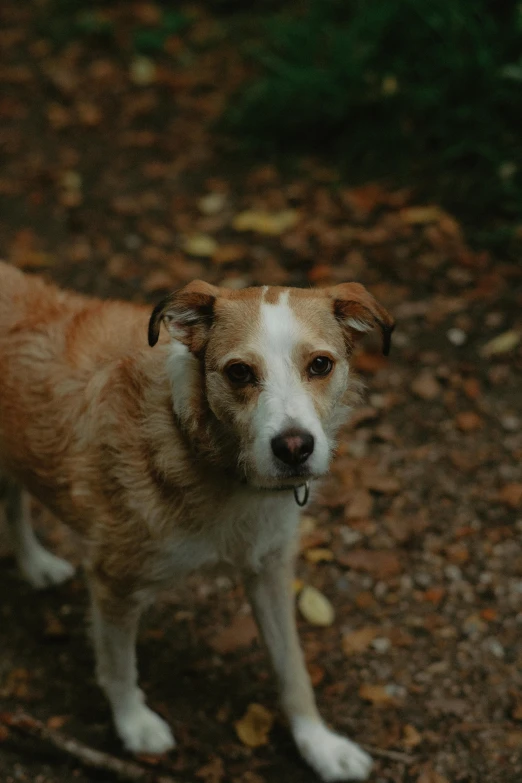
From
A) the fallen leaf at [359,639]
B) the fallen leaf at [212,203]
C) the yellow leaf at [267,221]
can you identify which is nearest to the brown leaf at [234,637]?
the fallen leaf at [359,639]

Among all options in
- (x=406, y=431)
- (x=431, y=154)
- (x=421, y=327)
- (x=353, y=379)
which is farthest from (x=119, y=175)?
(x=353, y=379)

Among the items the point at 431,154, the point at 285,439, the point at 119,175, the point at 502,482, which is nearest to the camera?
the point at 285,439

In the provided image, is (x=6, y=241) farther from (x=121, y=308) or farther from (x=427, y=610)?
(x=427, y=610)

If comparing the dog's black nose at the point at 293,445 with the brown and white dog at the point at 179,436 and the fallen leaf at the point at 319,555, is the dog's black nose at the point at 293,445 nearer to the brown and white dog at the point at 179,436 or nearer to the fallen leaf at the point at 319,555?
the brown and white dog at the point at 179,436

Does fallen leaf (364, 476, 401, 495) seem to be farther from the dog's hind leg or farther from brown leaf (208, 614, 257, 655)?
the dog's hind leg

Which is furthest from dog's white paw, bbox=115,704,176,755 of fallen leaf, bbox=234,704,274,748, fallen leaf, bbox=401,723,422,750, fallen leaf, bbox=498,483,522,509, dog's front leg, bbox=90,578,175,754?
fallen leaf, bbox=498,483,522,509

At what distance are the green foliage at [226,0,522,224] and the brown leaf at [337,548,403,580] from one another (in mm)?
2684

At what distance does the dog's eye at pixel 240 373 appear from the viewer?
9.12 ft

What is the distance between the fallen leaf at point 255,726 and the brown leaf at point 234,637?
1.01 feet

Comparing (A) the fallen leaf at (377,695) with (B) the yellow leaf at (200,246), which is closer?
(A) the fallen leaf at (377,695)

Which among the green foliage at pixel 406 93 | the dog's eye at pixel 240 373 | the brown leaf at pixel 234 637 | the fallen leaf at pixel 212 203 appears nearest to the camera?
the dog's eye at pixel 240 373

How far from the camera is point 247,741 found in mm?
3660

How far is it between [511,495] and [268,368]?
227 cm

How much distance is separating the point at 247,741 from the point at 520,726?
3.71 ft
